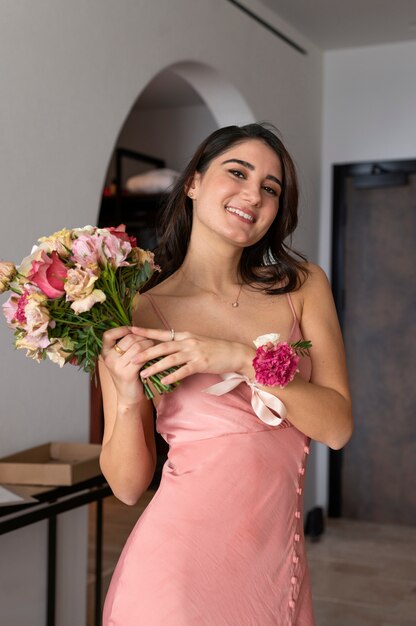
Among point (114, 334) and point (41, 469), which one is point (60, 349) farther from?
point (41, 469)

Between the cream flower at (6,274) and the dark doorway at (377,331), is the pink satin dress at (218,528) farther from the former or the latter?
the dark doorway at (377,331)

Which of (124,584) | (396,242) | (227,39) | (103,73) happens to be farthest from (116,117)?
(396,242)

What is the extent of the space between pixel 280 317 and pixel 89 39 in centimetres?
203

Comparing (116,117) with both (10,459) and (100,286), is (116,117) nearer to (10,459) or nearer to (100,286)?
(10,459)

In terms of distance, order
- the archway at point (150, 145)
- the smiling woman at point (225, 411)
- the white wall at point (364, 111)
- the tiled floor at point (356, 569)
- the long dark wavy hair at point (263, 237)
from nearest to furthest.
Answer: the smiling woman at point (225, 411) < the long dark wavy hair at point (263, 237) < the tiled floor at point (356, 569) < the white wall at point (364, 111) < the archway at point (150, 145)

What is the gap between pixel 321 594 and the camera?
14.7 feet

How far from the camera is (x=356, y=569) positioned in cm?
491

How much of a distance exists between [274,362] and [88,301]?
0.32 m

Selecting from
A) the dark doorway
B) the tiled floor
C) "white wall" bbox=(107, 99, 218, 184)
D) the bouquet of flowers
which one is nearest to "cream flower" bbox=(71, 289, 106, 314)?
the bouquet of flowers

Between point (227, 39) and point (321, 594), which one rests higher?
point (227, 39)

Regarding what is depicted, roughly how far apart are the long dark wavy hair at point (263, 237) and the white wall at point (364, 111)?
4.13 metres

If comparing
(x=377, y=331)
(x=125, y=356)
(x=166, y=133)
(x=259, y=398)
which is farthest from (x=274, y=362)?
(x=166, y=133)

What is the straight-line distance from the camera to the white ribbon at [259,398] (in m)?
1.57

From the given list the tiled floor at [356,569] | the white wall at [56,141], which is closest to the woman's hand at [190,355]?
the white wall at [56,141]
